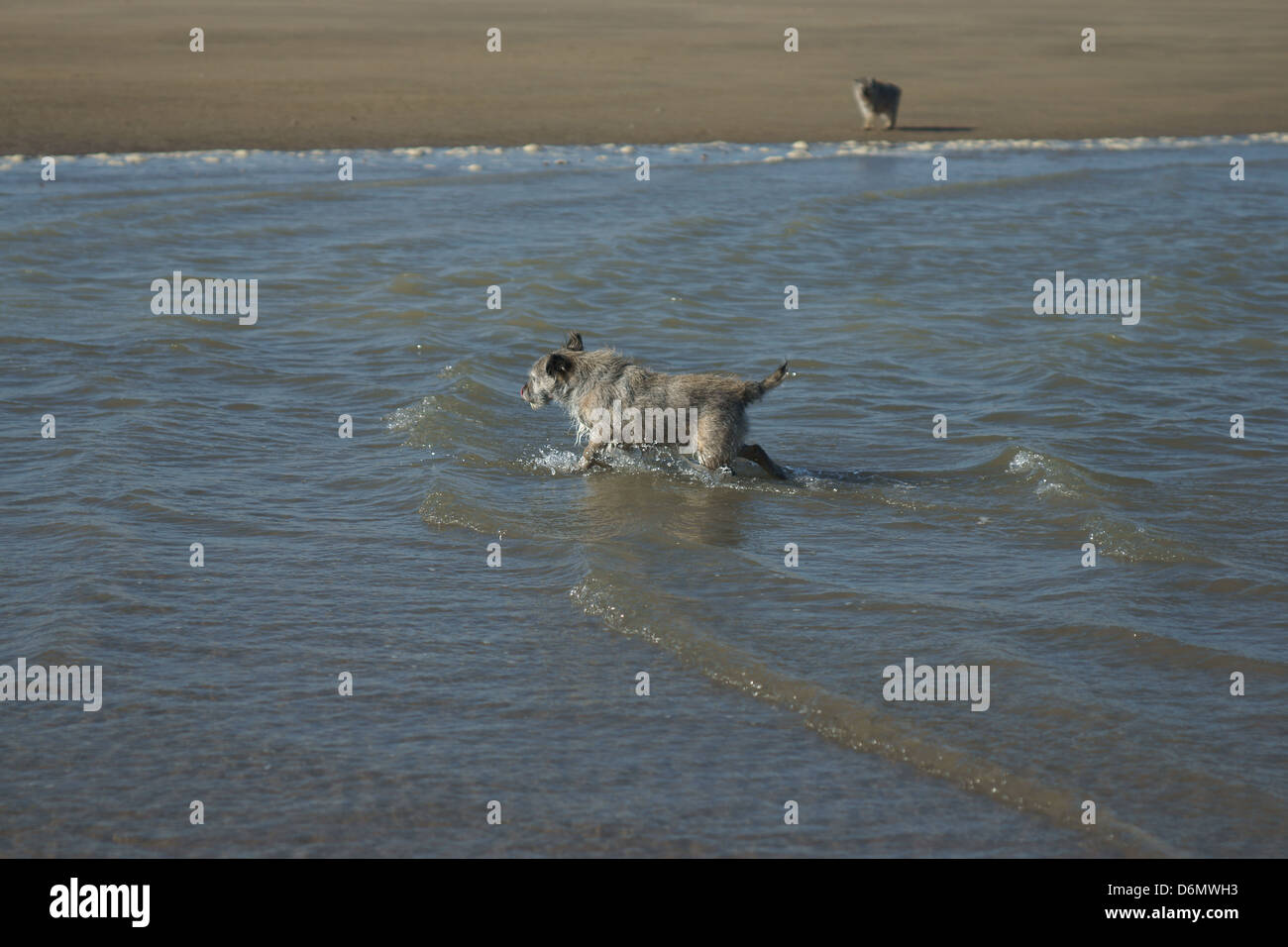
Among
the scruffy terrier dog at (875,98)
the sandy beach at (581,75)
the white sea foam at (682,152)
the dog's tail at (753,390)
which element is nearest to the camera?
the dog's tail at (753,390)

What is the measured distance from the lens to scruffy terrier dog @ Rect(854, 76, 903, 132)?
2484 cm

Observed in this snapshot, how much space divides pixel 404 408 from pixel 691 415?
290 cm

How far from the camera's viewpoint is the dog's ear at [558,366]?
9.39 metres

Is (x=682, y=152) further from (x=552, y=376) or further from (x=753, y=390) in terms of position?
(x=753, y=390)

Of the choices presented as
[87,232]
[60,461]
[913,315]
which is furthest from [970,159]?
[60,461]

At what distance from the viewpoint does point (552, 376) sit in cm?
956

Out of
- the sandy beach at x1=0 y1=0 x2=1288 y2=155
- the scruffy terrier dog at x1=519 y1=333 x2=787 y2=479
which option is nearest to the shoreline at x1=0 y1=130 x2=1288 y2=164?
the sandy beach at x1=0 y1=0 x2=1288 y2=155

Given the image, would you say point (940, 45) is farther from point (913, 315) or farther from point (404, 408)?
point (404, 408)

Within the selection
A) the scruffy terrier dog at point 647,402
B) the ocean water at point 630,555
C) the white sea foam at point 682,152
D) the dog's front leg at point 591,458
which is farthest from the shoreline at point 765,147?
the dog's front leg at point 591,458

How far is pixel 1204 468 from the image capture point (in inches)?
377

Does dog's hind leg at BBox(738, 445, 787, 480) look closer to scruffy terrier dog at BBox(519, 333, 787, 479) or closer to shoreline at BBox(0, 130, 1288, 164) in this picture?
scruffy terrier dog at BBox(519, 333, 787, 479)

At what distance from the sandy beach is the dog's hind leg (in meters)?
15.1

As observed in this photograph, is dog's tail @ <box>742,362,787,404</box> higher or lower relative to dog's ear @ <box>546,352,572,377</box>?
lower

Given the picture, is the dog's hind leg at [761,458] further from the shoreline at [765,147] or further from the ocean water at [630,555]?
the shoreline at [765,147]
